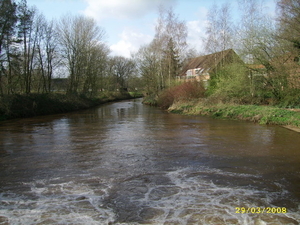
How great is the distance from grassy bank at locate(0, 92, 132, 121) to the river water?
33.2ft

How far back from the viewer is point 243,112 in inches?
717

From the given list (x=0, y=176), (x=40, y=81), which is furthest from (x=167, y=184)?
(x=40, y=81)

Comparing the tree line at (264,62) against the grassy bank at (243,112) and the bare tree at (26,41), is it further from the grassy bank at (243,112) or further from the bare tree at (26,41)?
the bare tree at (26,41)

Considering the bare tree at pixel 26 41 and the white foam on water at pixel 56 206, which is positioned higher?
the bare tree at pixel 26 41

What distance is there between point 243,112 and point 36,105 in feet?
59.6

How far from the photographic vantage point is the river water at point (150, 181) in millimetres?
4688

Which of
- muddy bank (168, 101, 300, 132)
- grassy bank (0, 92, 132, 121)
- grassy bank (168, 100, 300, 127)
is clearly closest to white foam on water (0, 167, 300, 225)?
muddy bank (168, 101, 300, 132)

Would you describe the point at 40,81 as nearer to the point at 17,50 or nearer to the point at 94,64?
the point at 17,50

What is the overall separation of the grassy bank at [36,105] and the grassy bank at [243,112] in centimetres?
1209

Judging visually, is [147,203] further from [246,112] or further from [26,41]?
[26,41]

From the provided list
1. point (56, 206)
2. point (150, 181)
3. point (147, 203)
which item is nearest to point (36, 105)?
point (150, 181)

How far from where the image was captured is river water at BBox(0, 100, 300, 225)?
4.69m
